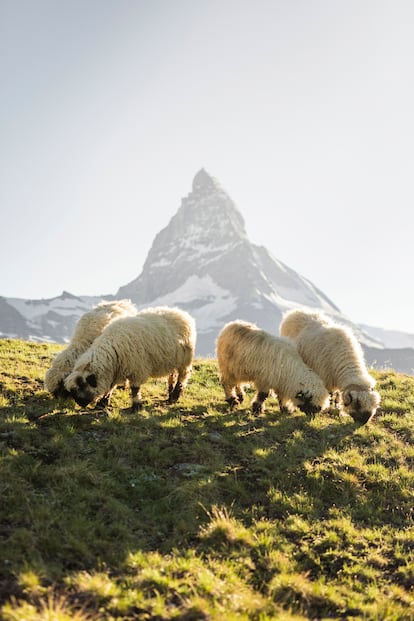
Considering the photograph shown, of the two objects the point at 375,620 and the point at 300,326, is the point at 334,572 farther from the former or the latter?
the point at 300,326

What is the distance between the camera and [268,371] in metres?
12.8

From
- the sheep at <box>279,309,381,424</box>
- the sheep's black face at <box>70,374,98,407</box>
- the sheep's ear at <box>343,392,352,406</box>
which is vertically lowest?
the sheep's black face at <box>70,374,98,407</box>

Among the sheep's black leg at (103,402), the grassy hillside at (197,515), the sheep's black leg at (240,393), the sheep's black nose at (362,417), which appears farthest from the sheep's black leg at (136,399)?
the sheep's black nose at (362,417)

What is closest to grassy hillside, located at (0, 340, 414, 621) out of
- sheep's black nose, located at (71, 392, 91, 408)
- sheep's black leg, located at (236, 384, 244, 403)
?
sheep's black nose, located at (71, 392, 91, 408)

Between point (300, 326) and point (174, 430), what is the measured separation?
24.8 ft

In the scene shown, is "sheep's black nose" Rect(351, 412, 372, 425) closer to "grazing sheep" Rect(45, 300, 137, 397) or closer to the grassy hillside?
the grassy hillside

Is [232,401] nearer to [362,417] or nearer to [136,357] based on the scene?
[136,357]

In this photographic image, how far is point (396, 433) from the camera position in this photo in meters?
12.2

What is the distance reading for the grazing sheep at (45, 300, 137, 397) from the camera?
38.3 ft

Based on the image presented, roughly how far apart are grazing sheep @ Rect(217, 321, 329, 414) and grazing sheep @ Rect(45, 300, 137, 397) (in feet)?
11.7

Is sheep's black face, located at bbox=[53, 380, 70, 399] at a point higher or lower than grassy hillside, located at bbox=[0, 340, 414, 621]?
higher

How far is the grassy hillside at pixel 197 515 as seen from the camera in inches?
206

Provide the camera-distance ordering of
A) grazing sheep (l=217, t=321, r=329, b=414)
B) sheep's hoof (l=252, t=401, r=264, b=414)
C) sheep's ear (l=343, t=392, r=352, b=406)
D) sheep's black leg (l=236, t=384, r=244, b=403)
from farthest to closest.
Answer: sheep's black leg (l=236, t=384, r=244, b=403), sheep's hoof (l=252, t=401, r=264, b=414), grazing sheep (l=217, t=321, r=329, b=414), sheep's ear (l=343, t=392, r=352, b=406)

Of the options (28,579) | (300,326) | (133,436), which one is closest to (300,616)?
(28,579)
